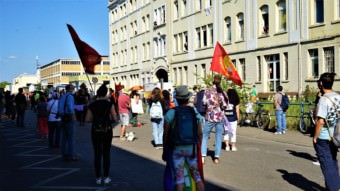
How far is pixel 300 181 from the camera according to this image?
25.3ft

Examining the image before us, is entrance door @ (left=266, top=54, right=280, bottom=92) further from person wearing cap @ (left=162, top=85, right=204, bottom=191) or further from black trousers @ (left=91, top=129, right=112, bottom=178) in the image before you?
person wearing cap @ (left=162, top=85, right=204, bottom=191)

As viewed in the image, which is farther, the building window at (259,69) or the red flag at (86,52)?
the building window at (259,69)

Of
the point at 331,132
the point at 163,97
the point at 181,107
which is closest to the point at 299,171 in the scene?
the point at 331,132

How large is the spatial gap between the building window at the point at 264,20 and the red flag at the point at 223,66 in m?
16.4

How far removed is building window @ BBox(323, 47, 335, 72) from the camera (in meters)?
25.5

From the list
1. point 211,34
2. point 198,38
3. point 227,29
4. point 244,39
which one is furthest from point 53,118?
point 198,38

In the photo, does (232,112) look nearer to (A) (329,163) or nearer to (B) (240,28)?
(A) (329,163)

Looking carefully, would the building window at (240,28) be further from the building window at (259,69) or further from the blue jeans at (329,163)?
the blue jeans at (329,163)

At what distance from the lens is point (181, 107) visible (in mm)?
5832

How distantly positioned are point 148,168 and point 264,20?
2389 centimetres

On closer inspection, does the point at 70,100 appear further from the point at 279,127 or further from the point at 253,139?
the point at 279,127

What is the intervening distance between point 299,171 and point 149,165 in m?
3.19

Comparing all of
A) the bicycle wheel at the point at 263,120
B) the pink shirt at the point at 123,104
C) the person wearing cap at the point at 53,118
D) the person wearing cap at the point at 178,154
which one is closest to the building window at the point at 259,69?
the bicycle wheel at the point at 263,120

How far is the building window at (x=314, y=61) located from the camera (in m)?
26.6
